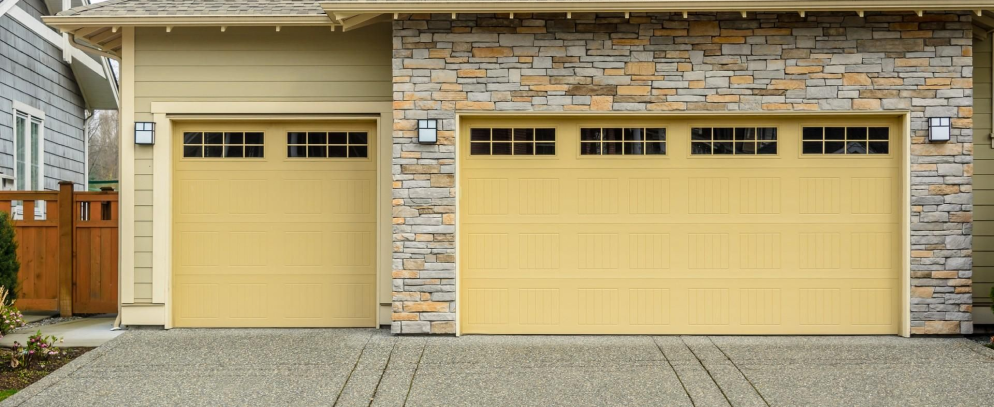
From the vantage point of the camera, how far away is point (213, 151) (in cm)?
738

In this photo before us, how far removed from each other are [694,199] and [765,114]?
1.00m

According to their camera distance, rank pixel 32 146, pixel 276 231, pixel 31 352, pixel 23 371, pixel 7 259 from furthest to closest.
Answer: pixel 32 146, pixel 276 231, pixel 7 259, pixel 31 352, pixel 23 371

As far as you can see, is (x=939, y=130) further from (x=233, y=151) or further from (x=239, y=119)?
(x=233, y=151)

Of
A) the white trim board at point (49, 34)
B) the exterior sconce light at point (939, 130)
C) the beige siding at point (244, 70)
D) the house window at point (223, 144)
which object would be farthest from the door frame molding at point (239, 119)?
the exterior sconce light at point (939, 130)

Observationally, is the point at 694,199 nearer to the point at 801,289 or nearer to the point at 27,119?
the point at 801,289

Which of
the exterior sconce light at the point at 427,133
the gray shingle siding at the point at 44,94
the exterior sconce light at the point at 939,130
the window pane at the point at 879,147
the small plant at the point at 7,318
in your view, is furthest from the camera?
the gray shingle siding at the point at 44,94

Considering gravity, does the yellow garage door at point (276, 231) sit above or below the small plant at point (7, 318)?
above

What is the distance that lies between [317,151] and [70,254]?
2.98 m

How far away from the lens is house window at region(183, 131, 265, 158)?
736cm

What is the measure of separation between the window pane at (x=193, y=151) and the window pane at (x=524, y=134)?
315 centimetres

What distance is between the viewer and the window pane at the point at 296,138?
7.37 meters

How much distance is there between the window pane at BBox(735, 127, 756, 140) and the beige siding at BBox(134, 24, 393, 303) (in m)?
3.36

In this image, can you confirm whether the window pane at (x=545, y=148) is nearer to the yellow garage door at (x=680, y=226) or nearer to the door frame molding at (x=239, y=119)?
the yellow garage door at (x=680, y=226)

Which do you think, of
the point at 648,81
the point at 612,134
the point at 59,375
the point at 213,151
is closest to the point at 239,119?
the point at 213,151
